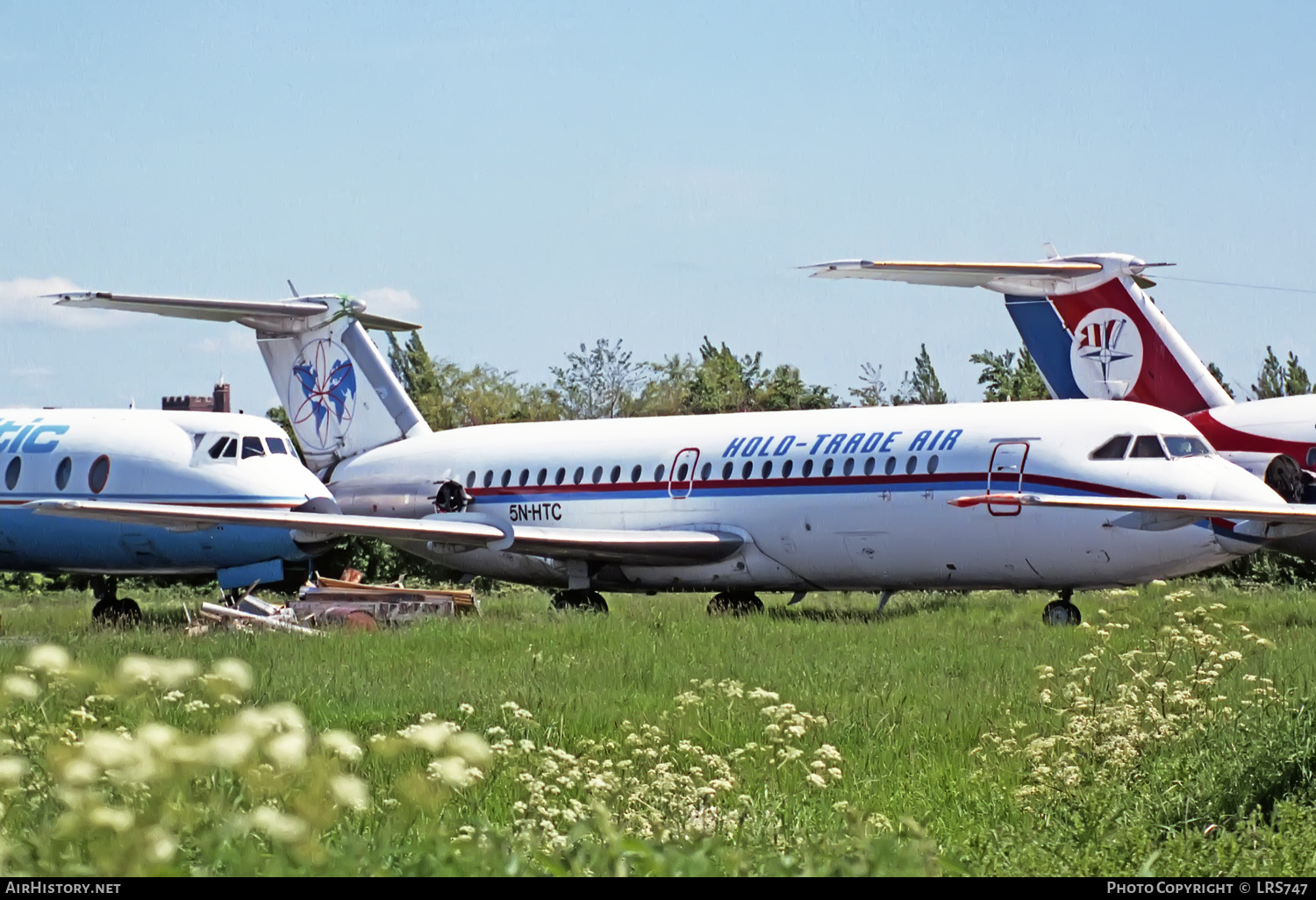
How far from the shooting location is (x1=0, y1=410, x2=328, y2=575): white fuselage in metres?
23.9

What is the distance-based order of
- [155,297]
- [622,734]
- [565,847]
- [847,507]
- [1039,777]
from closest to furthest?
[565,847] < [1039,777] < [622,734] < [847,507] < [155,297]

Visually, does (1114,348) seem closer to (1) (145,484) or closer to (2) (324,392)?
(2) (324,392)

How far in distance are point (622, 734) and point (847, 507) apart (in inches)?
489

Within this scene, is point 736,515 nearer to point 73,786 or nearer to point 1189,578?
point 1189,578

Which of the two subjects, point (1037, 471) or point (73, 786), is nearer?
point (73, 786)

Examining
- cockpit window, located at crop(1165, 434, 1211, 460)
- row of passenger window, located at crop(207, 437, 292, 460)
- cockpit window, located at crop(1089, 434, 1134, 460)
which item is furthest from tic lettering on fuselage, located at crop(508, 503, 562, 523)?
cockpit window, located at crop(1165, 434, 1211, 460)

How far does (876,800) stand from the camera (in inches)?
381

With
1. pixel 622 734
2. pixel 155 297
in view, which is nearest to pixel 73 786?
pixel 622 734

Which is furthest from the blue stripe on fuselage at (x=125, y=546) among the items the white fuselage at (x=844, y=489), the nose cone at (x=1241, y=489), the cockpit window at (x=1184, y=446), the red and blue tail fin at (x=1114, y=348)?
the nose cone at (x=1241, y=489)

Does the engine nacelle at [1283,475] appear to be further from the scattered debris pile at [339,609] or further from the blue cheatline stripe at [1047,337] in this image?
the scattered debris pile at [339,609]

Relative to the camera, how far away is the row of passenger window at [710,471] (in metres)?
23.4

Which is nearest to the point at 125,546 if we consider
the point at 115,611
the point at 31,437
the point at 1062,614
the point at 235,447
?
the point at 115,611

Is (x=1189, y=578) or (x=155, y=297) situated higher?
(x=155, y=297)

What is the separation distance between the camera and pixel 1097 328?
26859 millimetres
